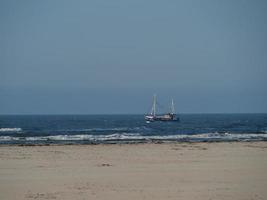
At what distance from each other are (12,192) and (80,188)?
2.12 meters

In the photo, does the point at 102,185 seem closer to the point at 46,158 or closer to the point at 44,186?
the point at 44,186

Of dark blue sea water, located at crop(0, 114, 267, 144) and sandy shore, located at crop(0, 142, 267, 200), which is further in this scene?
dark blue sea water, located at crop(0, 114, 267, 144)

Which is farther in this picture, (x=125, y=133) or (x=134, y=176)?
(x=125, y=133)

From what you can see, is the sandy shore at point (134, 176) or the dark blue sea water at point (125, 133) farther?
the dark blue sea water at point (125, 133)

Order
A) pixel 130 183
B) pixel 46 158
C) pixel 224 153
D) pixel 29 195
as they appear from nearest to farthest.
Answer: pixel 29 195, pixel 130 183, pixel 46 158, pixel 224 153

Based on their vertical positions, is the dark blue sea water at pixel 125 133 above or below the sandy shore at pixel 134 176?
above

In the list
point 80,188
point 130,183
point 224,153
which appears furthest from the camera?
point 224,153

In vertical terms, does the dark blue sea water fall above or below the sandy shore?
above

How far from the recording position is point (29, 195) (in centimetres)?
1458

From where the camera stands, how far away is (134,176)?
59.9 ft

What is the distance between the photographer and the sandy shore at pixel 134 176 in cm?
1469

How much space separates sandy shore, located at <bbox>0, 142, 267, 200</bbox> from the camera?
14688 millimetres

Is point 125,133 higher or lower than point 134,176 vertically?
higher

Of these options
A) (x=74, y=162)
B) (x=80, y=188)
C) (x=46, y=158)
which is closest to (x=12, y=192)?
(x=80, y=188)
